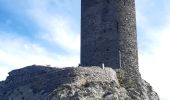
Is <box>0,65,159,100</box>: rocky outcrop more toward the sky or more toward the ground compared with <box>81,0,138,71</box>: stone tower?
more toward the ground

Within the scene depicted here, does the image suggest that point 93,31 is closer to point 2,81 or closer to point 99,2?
point 99,2

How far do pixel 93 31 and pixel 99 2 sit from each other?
2.34 meters

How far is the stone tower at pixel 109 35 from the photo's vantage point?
3856 centimetres

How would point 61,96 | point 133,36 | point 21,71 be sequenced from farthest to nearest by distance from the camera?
point 133,36 → point 21,71 → point 61,96

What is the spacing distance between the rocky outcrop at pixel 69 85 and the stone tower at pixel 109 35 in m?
1.76

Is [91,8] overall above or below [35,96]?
above

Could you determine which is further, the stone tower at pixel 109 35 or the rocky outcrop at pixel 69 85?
the stone tower at pixel 109 35

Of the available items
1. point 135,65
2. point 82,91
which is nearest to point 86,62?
point 135,65

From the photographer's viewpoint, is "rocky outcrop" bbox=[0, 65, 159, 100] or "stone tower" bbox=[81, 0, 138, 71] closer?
"rocky outcrop" bbox=[0, 65, 159, 100]

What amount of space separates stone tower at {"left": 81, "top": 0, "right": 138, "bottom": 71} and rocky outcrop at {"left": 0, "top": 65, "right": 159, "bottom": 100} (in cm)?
176

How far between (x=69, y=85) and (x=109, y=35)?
7.02m

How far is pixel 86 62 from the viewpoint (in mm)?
39000

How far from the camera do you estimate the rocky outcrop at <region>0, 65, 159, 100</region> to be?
33.2 m

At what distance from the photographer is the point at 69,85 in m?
33.4
